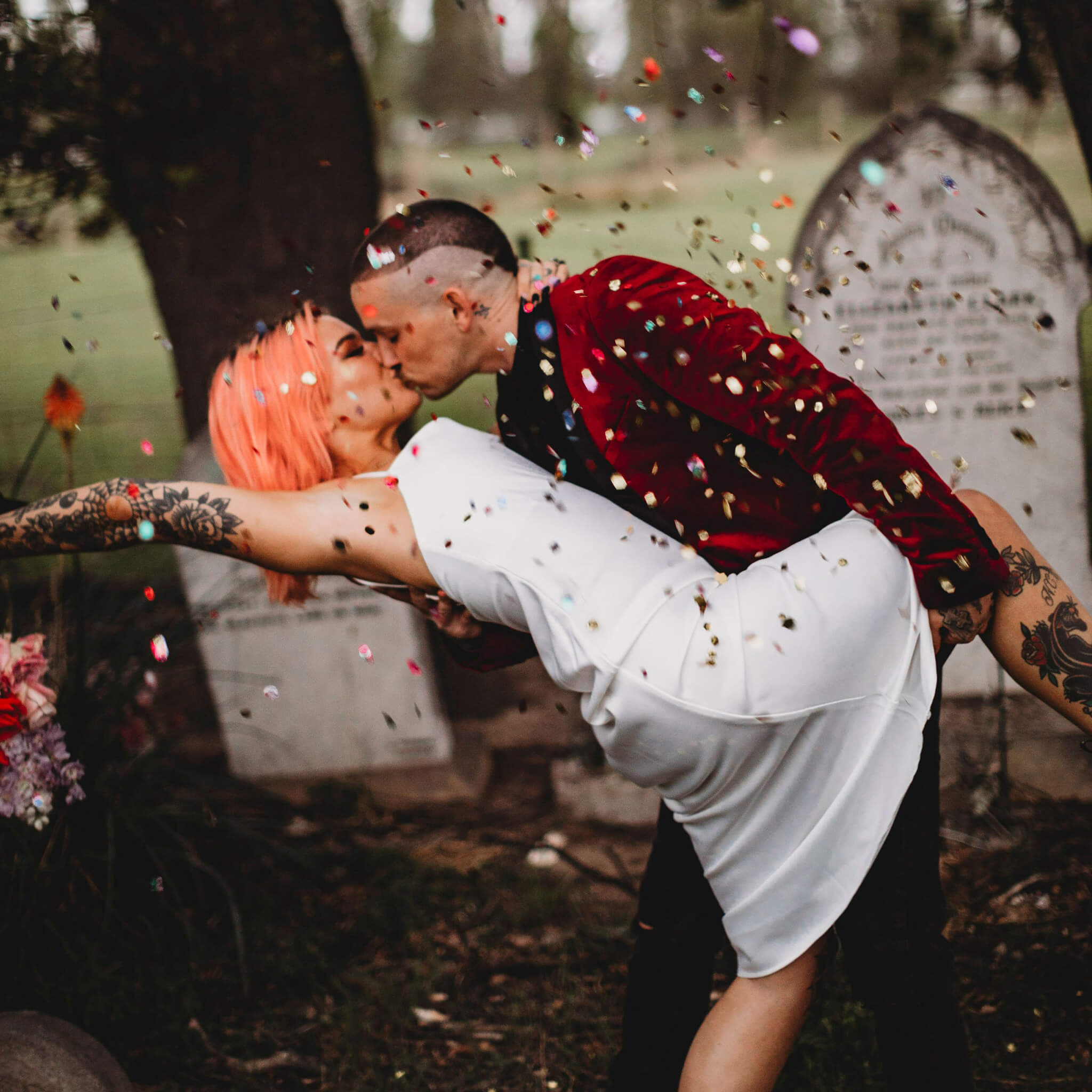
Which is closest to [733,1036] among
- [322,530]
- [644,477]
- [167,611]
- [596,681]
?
[596,681]

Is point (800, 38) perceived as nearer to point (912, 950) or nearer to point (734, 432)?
point (734, 432)

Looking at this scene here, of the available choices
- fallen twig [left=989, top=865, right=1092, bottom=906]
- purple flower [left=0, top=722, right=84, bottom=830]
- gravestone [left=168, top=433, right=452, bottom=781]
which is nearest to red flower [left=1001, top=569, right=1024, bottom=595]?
fallen twig [left=989, top=865, right=1092, bottom=906]

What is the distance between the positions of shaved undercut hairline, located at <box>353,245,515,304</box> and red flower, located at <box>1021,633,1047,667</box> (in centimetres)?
124

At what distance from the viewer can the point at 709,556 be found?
201 centimetres

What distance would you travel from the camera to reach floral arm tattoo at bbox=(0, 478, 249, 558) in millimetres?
1869

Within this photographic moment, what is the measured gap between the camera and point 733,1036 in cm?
185

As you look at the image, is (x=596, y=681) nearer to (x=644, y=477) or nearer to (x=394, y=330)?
(x=644, y=477)

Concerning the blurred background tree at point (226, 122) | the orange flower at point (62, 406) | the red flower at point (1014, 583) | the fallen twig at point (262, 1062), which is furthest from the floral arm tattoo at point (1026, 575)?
the orange flower at point (62, 406)

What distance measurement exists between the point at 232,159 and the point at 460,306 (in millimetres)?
2893

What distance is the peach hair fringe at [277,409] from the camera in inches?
82.9

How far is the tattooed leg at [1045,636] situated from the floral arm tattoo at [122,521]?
139cm

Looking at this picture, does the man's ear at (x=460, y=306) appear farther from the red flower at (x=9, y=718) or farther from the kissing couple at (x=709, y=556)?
the red flower at (x=9, y=718)

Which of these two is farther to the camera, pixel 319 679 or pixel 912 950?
pixel 319 679

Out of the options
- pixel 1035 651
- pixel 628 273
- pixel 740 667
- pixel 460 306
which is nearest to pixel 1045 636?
pixel 1035 651
